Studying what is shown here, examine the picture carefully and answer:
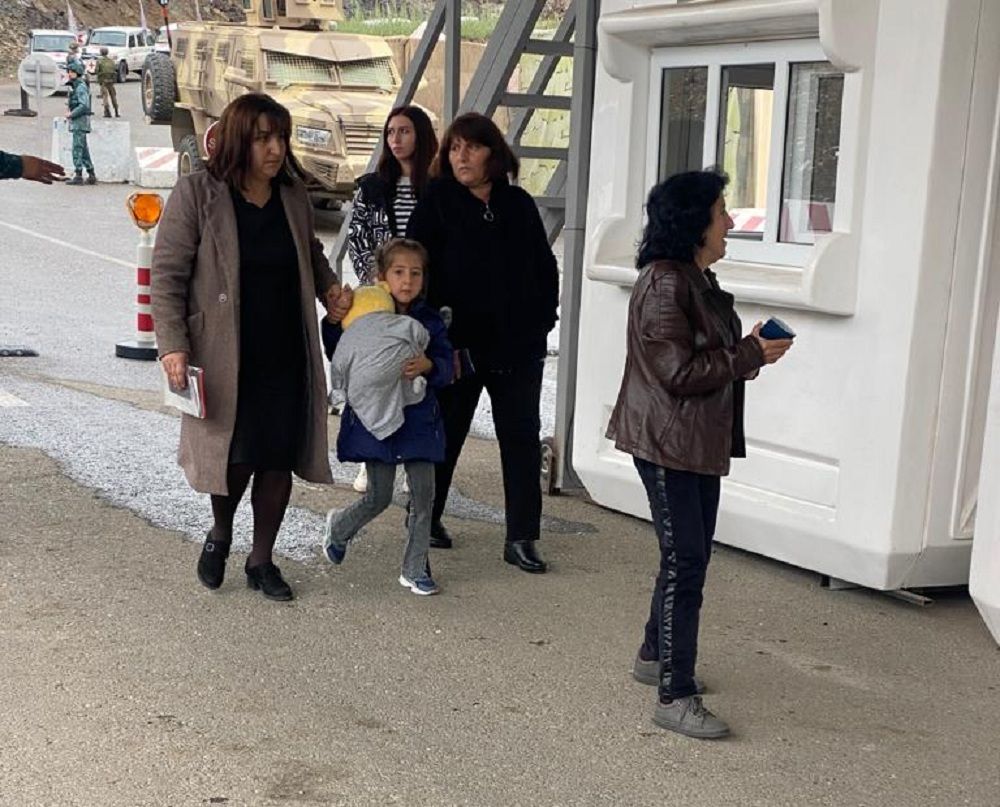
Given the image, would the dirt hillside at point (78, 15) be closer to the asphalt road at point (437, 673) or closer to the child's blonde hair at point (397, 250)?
the asphalt road at point (437, 673)

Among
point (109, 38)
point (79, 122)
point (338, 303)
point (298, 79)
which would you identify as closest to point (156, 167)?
point (79, 122)

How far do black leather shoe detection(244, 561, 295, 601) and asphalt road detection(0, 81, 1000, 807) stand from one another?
0.05 meters

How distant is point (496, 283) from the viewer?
5543 mm

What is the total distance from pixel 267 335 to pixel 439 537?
1.39 metres

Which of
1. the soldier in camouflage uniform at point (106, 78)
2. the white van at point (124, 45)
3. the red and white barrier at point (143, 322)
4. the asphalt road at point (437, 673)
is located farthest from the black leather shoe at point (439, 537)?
the white van at point (124, 45)

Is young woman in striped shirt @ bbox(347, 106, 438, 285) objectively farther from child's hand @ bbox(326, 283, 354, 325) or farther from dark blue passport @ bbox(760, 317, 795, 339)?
dark blue passport @ bbox(760, 317, 795, 339)

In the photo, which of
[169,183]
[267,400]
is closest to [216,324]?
[267,400]

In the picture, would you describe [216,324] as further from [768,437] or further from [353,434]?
[768,437]

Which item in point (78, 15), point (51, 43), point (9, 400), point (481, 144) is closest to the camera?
point (481, 144)

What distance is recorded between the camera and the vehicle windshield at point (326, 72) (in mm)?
20141

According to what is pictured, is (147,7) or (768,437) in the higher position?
(147,7)

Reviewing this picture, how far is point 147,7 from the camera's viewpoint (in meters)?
56.8

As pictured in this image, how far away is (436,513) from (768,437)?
1411 millimetres

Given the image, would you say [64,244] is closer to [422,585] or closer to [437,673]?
[422,585]
